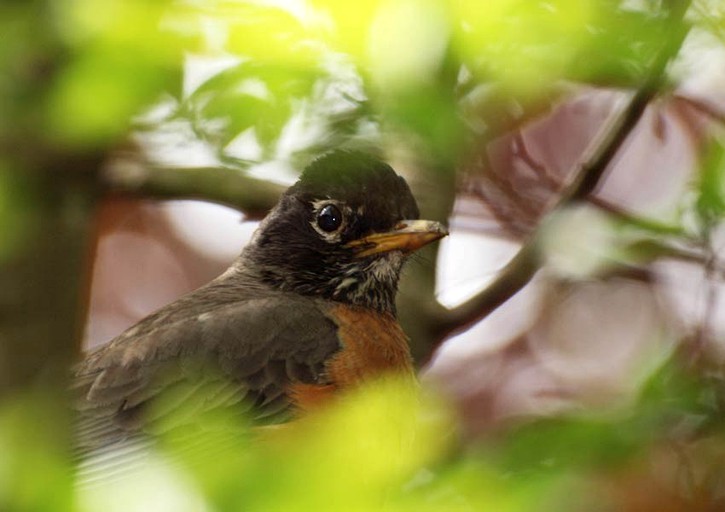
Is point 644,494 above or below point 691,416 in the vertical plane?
below

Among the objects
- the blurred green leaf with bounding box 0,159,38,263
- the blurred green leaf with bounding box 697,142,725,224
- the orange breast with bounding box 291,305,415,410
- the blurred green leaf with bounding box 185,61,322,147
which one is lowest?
the orange breast with bounding box 291,305,415,410

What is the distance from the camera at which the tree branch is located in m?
3.51

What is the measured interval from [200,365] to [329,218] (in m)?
0.92

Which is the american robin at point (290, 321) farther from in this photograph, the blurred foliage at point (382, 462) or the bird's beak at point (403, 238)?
the blurred foliage at point (382, 462)

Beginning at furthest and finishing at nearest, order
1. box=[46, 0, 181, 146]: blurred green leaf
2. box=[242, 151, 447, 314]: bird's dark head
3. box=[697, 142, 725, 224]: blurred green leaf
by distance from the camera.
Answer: box=[242, 151, 447, 314]: bird's dark head, box=[697, 142, 725, 224]: blurred green leaf, box=[46, 0, 181, 146]: blurred green leaf

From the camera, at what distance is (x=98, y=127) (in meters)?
2.46

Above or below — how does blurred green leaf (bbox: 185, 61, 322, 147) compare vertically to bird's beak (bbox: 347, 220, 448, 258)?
above

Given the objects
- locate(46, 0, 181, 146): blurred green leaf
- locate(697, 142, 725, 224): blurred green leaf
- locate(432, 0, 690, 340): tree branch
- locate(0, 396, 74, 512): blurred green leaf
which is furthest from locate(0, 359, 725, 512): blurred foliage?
locate(432, 0, 690, 340): tree branch

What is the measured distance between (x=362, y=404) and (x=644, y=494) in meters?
1.21

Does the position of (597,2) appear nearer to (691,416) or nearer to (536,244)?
(691,416)

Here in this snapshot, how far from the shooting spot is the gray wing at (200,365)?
3471 millimetres

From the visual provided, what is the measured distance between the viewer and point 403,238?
398 centimetres

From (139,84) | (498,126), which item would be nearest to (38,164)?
(139,84)

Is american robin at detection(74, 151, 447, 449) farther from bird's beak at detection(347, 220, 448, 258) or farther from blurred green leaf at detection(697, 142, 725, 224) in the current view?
blurred green leaf at detection(697, 142, 725, 224)
